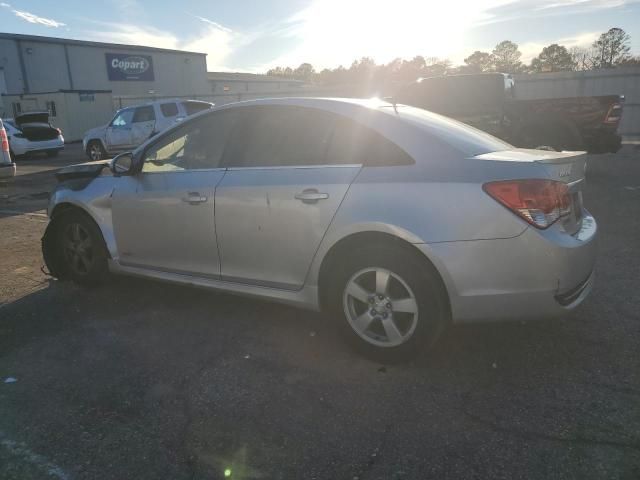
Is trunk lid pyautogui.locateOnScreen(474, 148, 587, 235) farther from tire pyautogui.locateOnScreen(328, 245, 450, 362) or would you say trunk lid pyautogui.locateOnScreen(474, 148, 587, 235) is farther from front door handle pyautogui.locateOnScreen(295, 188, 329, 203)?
front door handle pyautogui.locateOnScreen(295, 188, 329, 203)

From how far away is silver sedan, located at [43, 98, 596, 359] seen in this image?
270 cm

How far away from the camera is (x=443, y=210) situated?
9.00 feet

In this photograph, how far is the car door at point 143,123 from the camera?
1540 cm

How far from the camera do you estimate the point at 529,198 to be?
267 centimetres

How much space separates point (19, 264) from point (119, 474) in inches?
160

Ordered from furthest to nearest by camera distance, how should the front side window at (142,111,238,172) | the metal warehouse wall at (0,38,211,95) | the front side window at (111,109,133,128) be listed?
the metal warehouse wall at (0,38,211,95), the front side window at (111,109,133,128), the front side window at (142,111,238,172)

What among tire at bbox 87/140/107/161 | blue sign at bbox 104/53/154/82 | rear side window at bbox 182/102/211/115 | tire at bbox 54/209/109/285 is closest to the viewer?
tire at bbox 54/209/109/285

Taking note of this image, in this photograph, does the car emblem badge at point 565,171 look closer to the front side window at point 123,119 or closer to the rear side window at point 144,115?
the rear side window at point 144,115

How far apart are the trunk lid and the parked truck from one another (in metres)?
7.51

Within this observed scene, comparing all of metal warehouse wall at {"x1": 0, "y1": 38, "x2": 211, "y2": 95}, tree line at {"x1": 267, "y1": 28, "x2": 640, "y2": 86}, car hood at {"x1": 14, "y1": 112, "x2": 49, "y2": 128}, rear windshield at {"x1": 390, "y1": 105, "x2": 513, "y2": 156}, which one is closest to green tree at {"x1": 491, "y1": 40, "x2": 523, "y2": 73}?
tree line at {"x1": 267, "y1": 28, "x2": 640, "y2": 86}

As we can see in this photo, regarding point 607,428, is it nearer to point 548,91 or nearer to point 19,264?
point 19,264

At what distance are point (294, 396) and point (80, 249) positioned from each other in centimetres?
273

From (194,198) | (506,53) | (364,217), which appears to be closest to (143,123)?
(194,198)

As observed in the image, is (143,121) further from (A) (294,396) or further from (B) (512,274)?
(B) (512,274)
